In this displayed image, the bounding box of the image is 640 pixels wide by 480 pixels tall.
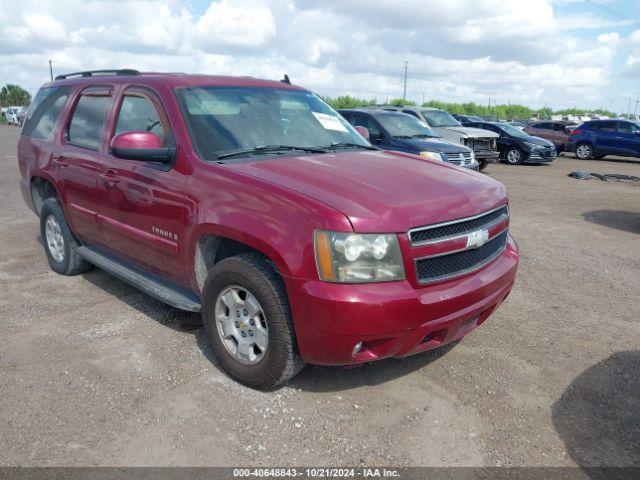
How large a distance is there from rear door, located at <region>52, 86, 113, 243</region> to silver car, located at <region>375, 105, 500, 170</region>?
10012 millimetres

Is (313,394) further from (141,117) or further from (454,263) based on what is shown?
(141,117)

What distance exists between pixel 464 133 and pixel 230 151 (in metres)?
11.4

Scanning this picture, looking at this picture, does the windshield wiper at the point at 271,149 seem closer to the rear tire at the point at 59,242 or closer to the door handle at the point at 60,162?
the door handle at the point at 60,162

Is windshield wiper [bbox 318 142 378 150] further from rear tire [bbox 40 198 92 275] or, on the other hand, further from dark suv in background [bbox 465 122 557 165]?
dark suv in background [bbox 465 122 557 165]

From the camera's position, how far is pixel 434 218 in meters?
2.92

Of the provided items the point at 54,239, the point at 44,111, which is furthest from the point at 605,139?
the point at 54,239

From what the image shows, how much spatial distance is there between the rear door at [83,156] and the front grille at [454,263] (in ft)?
9.44

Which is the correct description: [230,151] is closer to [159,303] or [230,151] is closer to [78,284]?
[159,303]

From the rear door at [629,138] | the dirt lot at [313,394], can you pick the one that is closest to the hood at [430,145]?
the dirt lot at [313,394]

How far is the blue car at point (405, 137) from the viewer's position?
10.3 meters

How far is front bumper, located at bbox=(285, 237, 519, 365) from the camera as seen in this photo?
273 cm

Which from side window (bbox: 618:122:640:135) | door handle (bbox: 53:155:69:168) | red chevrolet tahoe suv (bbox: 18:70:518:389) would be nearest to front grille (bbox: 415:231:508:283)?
red chevrolet tahoe suv (bbox: 18:70:518:389)

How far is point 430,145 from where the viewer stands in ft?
34.6

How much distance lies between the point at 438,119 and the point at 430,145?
454 cm
